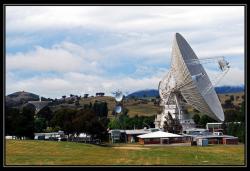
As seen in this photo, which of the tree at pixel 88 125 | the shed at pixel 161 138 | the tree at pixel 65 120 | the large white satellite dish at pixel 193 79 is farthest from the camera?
the tree at pixel 65 120

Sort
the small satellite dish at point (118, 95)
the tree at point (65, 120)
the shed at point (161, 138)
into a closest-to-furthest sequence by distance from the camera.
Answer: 1. the shed at point (161, 138)
2. the tree at point (65, 120)
3. the small satellite dish at point (118, 95)

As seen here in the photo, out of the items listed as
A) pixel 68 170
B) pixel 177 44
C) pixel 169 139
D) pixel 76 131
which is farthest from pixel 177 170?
pixel 76 131

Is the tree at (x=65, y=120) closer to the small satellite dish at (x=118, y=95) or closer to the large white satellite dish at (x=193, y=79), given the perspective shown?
the small satellite dish at (x=118, y=95)

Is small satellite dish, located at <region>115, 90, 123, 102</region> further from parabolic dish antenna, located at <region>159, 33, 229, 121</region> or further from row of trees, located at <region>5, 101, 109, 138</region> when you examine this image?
parabolic dish antenna, located at <region>159, 33, 229, 121</region>

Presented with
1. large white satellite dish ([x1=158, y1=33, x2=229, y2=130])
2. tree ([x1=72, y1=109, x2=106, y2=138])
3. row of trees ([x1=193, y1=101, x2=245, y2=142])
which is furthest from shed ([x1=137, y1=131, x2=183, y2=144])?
row of trees ([x1=193, y1=101, x2=245, y2=142])

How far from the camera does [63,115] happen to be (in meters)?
91.9

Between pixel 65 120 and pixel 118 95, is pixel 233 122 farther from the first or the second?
pixel 65 120

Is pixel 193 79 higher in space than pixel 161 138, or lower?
higher

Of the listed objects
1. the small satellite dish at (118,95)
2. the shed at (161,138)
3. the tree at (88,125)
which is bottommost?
the shed at (161,138)

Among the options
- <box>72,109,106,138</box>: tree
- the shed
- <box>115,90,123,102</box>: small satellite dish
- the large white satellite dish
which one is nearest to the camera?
the large white satellite dish

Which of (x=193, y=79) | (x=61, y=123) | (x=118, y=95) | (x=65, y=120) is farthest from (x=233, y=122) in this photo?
(x=193, y=79)

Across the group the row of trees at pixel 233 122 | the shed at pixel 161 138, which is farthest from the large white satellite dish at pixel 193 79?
the row of trees at pixel 233 122

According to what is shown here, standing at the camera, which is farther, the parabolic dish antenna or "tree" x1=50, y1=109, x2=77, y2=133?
"tree" x1=50, y1=109, x2=77, y2=133

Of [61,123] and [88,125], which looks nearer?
[88,125]
